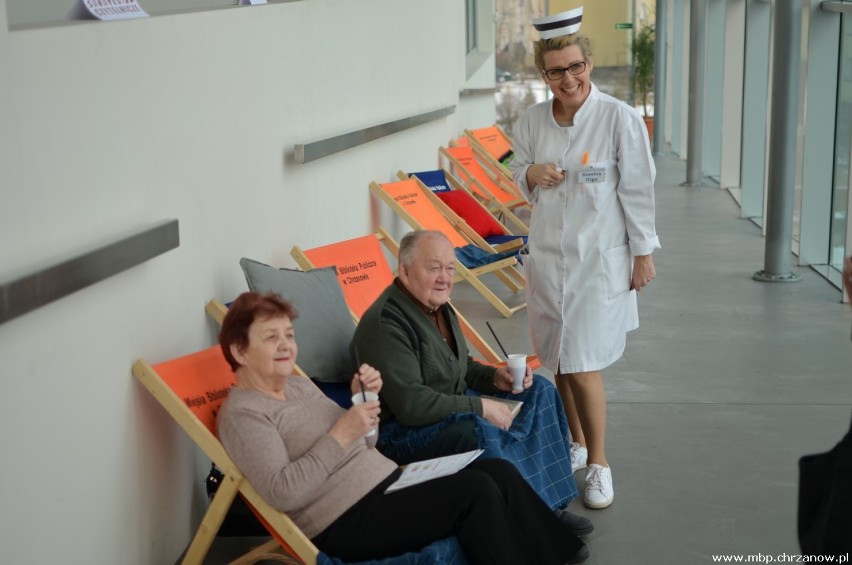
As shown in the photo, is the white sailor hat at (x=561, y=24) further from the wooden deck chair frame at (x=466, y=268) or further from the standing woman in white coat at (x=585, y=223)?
the wooden deck chair frame at (x=466, y=268)

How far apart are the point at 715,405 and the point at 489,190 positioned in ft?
14.9

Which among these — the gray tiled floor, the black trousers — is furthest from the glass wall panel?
the black trousers

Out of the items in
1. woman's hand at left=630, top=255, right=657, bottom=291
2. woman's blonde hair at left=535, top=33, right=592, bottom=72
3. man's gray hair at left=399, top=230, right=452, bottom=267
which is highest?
woman's blonde hair at left=535, top=33, right=592, bottom=72

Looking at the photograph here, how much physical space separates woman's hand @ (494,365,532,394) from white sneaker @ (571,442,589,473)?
582mm

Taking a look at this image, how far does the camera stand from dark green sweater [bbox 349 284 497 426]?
10.7 feet

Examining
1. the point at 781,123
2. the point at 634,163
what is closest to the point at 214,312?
the point at 634,163

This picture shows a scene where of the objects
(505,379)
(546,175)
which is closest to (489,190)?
(546,175)

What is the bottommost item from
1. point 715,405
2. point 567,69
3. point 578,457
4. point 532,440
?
point 715,405

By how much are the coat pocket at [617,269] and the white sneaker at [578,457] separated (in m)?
0.65

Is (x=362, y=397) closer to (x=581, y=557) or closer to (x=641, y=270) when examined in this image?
(x=581, y=557)

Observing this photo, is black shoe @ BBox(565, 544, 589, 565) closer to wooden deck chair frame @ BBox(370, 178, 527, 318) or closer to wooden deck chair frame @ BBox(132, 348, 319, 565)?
wooden deck chair frame @ BBox(132, 348, 319, 565)

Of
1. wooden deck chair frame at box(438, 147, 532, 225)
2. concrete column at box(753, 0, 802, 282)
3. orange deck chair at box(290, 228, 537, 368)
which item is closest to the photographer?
orange deck chair at box(290, 228, 537, 368)

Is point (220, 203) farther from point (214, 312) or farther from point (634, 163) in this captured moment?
point (634, 163)

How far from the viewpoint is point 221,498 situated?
2941 millimetres
